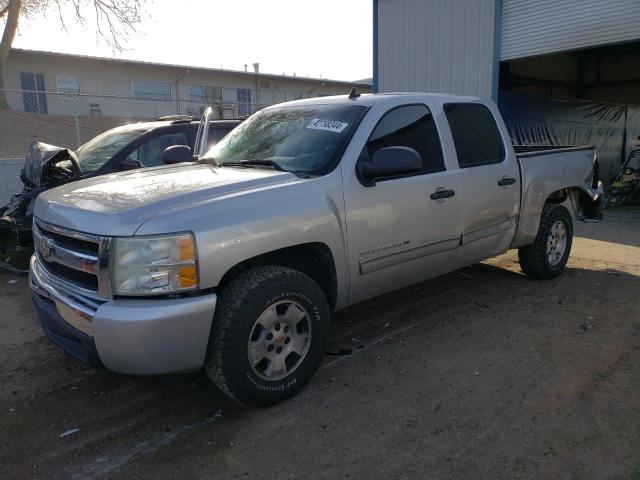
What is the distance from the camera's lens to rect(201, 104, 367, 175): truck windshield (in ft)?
12.1

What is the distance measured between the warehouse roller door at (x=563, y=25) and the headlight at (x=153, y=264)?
1038 cm

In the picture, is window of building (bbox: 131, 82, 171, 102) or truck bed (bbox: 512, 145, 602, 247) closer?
truck bed (bbox: 512, 145, 602, 247)

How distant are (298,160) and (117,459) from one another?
2139 mm

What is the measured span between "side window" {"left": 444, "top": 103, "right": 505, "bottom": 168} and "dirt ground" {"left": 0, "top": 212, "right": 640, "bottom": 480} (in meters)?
1.41

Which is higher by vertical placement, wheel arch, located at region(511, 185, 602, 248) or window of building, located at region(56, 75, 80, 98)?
window of building, located at region(56, 75, 80, 98)

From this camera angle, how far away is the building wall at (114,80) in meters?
23.7

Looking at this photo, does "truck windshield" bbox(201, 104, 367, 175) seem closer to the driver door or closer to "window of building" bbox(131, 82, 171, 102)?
the driver door

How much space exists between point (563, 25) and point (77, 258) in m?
11.1

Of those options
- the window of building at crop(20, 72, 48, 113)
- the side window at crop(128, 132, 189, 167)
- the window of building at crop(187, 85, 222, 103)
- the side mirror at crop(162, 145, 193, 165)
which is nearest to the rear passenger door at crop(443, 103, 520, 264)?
the side mirror at crop(162, 145, 193, 165)

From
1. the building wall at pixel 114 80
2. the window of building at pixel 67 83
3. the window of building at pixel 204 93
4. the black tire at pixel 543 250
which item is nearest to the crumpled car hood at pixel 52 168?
the black tire at pixel 543 250

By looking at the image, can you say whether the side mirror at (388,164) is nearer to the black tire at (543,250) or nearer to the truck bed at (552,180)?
the truck bed at (552,180)

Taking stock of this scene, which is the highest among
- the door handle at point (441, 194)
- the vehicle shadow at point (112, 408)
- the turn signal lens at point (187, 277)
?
the door handle at point (441, 194)

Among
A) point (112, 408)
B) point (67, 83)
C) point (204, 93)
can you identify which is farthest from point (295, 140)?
point (204, 93)

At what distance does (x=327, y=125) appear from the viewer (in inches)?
153
